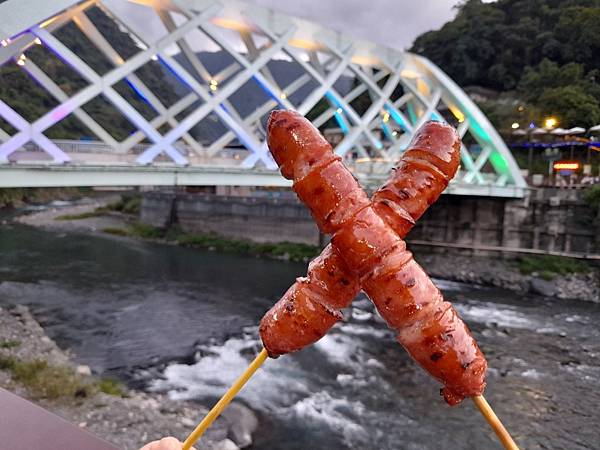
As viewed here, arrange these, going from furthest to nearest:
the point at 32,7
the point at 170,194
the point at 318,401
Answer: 1. the point at 170,194
2. the point at 32,7
3. the point at 318,401

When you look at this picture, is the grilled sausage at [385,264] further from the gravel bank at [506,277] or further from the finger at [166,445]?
the gravel bank at [506,277]

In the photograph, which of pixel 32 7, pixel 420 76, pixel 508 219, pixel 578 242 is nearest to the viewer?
pixel 32 7

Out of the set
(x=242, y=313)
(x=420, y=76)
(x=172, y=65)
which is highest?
(x=420, y=76)

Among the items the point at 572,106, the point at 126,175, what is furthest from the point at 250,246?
the point at 572,106

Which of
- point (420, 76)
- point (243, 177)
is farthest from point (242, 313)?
point (420, 76)

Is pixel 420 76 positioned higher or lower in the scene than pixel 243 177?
higher

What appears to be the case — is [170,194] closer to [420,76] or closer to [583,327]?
[420,76]

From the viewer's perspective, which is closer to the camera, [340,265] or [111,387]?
[340,265]

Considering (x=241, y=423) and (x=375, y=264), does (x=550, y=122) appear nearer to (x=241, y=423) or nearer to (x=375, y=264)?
(x=241, y=423)
